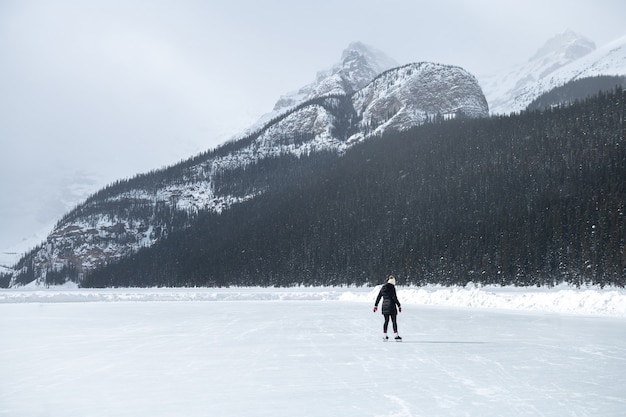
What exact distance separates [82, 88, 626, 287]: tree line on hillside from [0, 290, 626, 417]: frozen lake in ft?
166

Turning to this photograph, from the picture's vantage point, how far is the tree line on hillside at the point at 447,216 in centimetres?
7425

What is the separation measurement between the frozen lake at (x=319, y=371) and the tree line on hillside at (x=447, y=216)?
50.4m

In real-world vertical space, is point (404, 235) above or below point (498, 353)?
above

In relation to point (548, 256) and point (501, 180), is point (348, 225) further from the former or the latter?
point (548, 256)

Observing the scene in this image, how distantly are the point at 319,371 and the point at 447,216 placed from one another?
316ft

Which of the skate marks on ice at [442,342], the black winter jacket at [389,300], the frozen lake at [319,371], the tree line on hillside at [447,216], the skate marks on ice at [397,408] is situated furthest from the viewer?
the tree line on hillside at [447,216]

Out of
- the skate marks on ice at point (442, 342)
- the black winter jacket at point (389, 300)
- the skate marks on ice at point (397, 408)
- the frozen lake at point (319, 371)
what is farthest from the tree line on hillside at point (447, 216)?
the skate marks on ice at point (397, 408)

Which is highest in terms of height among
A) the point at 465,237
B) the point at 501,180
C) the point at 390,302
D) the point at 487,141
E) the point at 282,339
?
the point at 487,141

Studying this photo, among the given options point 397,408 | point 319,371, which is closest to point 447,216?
point 319,371

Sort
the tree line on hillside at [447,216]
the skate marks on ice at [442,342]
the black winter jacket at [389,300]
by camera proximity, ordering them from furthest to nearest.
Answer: the tree line on hillside at [447,216] < the black winter jacket at [389,300] < the skate marks on ice at [442,342]

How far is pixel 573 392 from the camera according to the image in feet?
30.9

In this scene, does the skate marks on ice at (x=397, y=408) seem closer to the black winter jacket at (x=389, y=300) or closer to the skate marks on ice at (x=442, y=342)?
the skate marks on ice at (x=442, y=342)

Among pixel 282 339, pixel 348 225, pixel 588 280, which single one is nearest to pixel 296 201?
pixel 348 225

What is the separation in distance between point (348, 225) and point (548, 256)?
5858cm
